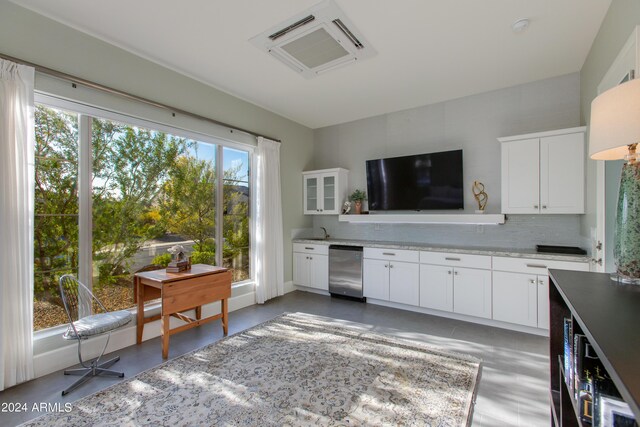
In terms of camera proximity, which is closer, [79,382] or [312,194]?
[79,382]

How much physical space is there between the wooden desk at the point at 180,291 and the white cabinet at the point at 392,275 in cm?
200

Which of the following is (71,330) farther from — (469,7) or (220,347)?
(469,7)

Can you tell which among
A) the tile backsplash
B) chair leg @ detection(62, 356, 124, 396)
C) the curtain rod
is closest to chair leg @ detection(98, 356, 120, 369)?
chair leg @ detection(62, 356, 124, 396)

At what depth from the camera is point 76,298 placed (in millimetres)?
2553

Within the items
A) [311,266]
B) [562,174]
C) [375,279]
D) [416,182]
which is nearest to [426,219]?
[416,182]

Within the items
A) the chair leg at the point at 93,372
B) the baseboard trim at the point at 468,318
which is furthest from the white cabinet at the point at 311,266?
the chair leg at the point at 93,372

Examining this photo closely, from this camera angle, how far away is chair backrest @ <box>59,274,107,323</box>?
2462mm

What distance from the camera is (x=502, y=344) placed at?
112 inches

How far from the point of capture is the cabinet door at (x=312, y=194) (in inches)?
196

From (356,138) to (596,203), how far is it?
10.7ft

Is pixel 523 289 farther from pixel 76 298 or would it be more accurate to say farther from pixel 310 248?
pixel 76 298

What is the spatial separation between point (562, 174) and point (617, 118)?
248 cm

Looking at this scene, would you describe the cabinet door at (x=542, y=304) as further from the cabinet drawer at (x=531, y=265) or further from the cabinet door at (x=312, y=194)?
the cabinet door at (x=312, y=194)

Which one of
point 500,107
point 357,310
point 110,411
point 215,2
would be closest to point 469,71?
point 500,107
